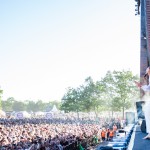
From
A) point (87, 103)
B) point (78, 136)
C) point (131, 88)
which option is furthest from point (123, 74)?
point (78, 136)

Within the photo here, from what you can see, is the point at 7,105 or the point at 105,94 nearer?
the point at 105,94

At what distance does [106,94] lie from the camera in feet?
208

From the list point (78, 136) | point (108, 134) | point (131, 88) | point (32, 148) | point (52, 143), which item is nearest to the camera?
point (32, 148)

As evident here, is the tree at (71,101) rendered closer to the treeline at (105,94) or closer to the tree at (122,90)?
the treeline at (105,94)

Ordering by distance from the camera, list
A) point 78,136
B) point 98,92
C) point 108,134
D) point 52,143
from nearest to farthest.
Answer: point 52,143, point 78,136, point 108,134, point 98,92

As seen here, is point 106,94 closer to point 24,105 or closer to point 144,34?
point 144,34

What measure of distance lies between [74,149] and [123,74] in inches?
1752

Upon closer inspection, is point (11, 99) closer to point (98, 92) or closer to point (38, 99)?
point (38, 99)

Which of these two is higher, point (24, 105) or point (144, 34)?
point (24, 105)

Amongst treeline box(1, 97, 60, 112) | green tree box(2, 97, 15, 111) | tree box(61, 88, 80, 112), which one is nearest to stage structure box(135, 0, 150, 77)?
tree box(61, 88, 80, 112)

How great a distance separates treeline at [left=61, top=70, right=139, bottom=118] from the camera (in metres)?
59.6

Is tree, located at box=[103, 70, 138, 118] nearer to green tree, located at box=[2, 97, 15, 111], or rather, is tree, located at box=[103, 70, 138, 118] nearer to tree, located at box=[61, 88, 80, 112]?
tree, located at box=[61, 88, 80, 112]

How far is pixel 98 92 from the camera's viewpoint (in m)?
65.2

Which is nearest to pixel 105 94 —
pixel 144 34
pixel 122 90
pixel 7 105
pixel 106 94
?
pixel 106 94
